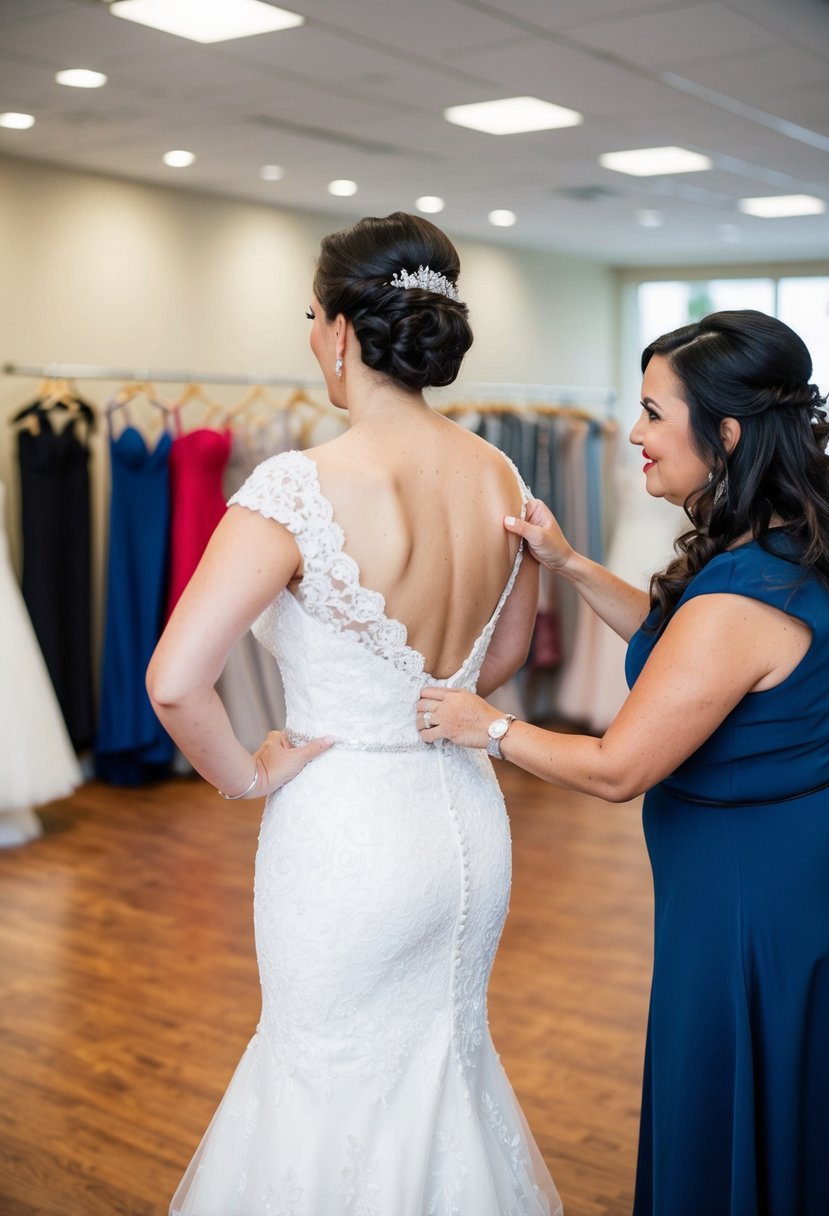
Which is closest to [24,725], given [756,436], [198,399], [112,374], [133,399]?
[112,374]

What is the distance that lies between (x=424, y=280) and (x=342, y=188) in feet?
16.3

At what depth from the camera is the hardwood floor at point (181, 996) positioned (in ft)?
9.29

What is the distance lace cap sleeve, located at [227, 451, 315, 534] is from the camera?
174 centimetres

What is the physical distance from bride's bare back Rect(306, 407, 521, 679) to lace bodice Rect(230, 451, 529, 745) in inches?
1.0

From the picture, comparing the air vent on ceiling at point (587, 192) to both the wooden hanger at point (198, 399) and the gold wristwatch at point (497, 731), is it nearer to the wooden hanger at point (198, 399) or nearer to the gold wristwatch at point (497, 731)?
the wooden hanger at point (198, 399)

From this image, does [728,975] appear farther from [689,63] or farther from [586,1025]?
[689,63]

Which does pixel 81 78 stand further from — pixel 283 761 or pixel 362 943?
pixel 362 943

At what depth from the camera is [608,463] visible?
7273 millimetres

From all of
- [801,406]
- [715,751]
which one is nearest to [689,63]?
[801,406]

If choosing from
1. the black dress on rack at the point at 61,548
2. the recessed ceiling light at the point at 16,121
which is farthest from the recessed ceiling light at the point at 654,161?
the black dress on rack at the point at 61,548

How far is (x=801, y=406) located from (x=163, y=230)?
525 cm

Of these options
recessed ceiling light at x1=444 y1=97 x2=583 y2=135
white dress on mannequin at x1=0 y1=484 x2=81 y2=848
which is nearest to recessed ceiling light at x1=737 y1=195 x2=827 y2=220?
recessed ceiling light at x1=444 y1=97 x2=583 y2=135

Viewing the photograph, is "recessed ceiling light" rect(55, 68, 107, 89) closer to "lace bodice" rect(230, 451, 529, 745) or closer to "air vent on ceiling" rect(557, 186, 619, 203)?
"air vent on ceiling" rect(557, 186, 619, 203)

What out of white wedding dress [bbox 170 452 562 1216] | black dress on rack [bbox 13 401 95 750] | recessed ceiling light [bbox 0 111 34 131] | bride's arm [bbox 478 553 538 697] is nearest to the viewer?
white wedding dress [bbox 170 452 562 1216]
